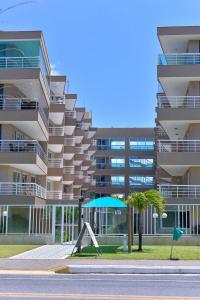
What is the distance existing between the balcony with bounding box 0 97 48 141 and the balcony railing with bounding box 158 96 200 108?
361 inches

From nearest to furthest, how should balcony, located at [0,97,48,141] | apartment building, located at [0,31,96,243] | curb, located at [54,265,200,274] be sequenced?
curb, located at [54,265,200,274]
apartment building, located at [0,31,96,243]
balcony, located at [0,97,48,141]

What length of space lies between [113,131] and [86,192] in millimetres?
11300

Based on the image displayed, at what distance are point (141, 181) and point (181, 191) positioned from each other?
42477mm

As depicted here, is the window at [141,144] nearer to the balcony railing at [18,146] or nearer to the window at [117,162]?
the window at [117,162]

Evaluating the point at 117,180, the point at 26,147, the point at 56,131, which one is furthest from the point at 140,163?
the point at 26,147

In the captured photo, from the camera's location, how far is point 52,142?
51594 mm

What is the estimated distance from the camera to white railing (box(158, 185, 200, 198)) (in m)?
35.6

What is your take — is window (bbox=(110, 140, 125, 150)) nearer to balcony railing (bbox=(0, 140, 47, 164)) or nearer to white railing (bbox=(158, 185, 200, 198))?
balcony railing (bbox=(0, 140, 47, 164))

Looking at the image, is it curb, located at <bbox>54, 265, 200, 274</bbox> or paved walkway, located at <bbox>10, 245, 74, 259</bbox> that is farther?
paved walkway, located at <bbox>10, 245, 74, 259</bbox>

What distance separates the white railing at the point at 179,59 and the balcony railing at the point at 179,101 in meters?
2.47

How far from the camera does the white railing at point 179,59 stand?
3781 cm

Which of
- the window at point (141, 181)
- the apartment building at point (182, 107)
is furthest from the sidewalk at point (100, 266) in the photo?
the window at point (141, 181)

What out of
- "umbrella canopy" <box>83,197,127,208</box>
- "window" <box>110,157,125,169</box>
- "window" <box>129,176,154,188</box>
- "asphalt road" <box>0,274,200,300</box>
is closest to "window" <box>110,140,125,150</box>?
"window" <box>110,157,125,169</box>

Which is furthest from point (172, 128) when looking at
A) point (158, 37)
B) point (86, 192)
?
point (86, 192)
